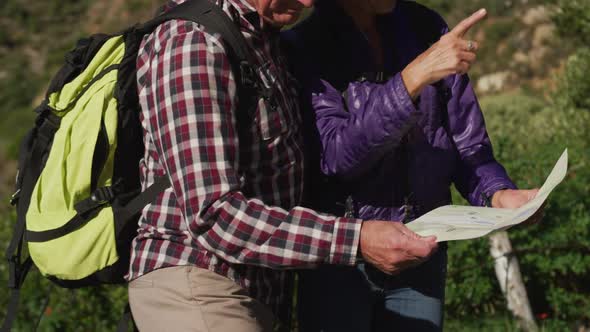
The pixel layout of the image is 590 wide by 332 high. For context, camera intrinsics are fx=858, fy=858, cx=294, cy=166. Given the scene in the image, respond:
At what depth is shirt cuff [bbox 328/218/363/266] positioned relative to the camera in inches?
77.5

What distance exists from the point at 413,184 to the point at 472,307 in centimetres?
262

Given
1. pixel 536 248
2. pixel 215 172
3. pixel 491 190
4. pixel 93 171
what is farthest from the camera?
pixel 536 248

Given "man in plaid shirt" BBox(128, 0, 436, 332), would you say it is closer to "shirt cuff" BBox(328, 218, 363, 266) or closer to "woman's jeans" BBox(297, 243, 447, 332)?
"shirt cuff" BBox(328, 218, 363, 266)

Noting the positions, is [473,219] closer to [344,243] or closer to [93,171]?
[344,243]

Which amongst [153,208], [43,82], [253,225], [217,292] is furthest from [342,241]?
[43,82]

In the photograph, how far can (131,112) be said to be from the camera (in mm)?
2125

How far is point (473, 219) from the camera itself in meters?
2.11

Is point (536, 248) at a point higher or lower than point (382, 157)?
lower

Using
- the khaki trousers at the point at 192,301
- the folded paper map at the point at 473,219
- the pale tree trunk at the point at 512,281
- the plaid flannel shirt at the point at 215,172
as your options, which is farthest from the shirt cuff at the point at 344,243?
the pale tree trunk at the point at 512,281

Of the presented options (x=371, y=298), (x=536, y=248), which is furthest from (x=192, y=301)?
(x=536, y=248)

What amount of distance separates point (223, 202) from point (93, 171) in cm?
42

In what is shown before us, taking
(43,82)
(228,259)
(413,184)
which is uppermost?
(228,259)

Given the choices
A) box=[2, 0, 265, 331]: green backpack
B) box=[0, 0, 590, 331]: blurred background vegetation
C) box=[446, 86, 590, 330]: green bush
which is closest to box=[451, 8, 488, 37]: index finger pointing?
box=[2, 0, 265, 331]: green backpack

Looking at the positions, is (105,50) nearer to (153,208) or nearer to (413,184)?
(153,208)
